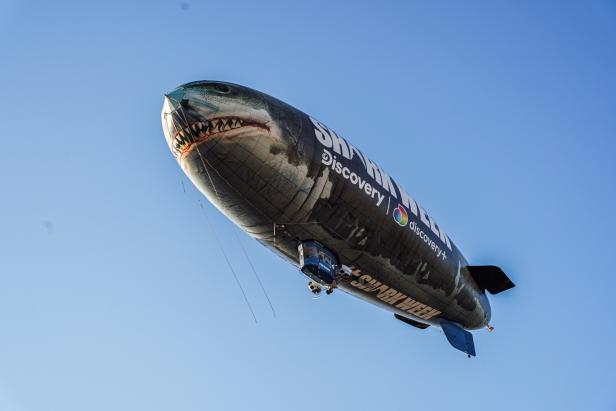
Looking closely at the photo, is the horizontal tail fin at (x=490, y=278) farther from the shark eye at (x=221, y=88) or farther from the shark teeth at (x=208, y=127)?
the shark eye at (x=221, y=88)

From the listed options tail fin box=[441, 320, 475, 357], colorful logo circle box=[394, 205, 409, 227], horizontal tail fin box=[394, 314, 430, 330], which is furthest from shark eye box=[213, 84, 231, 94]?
horizontal tail fin box=[394, 314, 430, 330]

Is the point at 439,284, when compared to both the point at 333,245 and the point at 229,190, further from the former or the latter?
the point at 229,190

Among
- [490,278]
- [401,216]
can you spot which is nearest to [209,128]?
[401,216]

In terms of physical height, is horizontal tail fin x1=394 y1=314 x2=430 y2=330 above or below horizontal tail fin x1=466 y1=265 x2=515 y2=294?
below

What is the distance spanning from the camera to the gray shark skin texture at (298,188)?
25234mm

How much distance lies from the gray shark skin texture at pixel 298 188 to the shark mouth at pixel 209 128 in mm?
41

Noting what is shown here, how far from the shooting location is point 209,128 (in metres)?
25.0

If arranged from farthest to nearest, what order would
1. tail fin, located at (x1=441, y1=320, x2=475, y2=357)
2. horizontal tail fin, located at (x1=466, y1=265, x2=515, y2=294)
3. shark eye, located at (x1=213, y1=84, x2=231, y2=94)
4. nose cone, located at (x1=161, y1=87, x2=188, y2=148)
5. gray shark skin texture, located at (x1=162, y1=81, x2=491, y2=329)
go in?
horizontal tail fin, located at (x1=466, y1=265, x2=515, y2=294) < tail fin, located at (x1=441, y1=320, x2=475, y2=357) < shark eye, located at (x1=213, y1=84, x2=231, y2=94) < gray shark skin texture, located at (x1=162, y1=81, x2=491, y2=329) < nose cone, located at (x1=161, y1=87, x2=188, y2=148)

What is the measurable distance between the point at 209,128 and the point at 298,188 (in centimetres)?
468

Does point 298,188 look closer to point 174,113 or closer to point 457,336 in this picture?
point 174,113

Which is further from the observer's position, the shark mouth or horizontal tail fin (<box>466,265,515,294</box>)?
horizontal tail fin (<box>466,265,515,294</box>)

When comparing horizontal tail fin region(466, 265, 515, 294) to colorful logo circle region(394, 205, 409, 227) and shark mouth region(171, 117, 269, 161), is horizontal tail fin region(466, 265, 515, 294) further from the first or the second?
shark mouth region(171, 117, 269, 161)

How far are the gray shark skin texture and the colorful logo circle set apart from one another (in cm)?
5

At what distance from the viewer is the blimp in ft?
82.9
